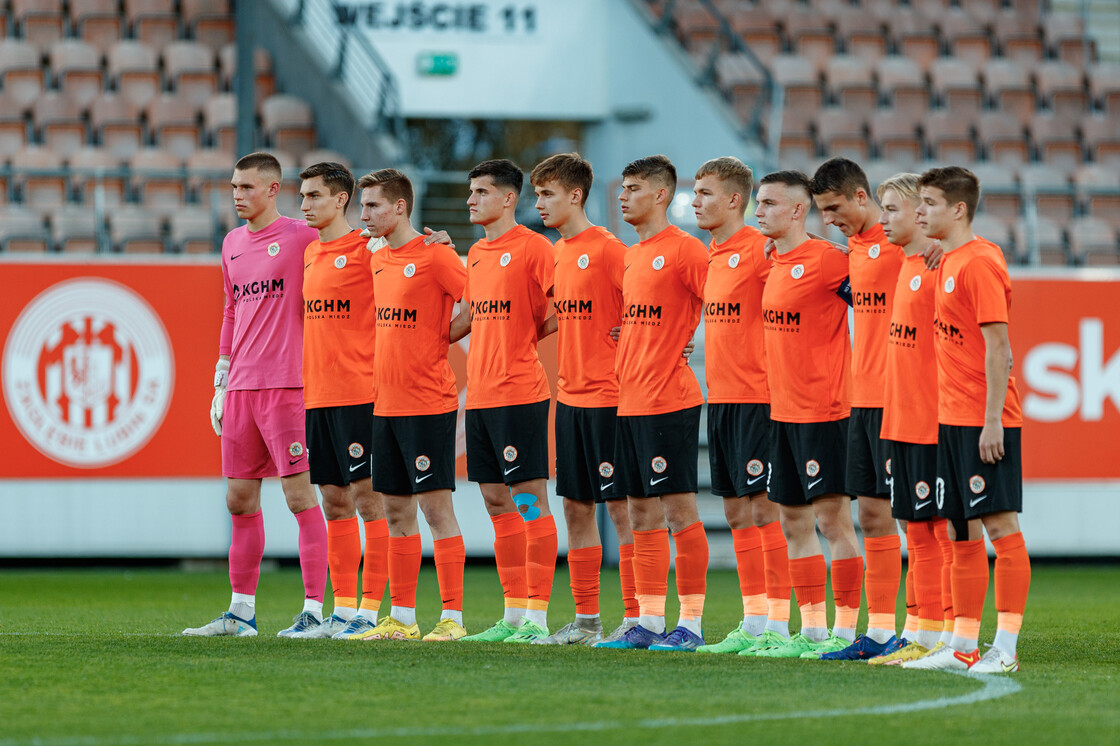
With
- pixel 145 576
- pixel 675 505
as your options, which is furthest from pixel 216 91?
pixel 675 505

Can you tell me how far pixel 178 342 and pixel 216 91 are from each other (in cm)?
480

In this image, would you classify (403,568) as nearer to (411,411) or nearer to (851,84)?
(411,411)

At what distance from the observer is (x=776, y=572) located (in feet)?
23.8

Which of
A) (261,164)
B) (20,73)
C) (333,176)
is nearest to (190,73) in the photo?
(20,73)

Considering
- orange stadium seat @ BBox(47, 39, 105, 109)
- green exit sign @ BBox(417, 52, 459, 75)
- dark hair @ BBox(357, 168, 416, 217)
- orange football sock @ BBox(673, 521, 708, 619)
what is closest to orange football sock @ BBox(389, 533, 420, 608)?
orange football sock @ BBox(673, 521, 708, 619)

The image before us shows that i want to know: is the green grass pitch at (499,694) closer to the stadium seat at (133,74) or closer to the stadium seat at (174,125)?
the stadium seat at (174,125)

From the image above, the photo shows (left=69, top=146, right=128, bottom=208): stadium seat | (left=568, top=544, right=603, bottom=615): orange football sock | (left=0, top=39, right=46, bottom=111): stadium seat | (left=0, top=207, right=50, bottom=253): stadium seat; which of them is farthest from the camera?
(left=0, top=39, right=46, bottom=111): stadium seat

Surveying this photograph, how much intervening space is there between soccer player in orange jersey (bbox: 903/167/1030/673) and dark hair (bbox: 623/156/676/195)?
1.44 meters

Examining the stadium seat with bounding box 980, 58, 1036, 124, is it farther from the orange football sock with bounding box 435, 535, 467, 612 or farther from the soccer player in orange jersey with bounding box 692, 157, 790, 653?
the orange football sock with bounding box 435, 535, 467, 612

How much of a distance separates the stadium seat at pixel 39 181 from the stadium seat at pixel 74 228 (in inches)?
9.1

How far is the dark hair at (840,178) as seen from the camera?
23.1 feet

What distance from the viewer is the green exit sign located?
1772cm

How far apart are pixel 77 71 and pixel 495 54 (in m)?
4.71

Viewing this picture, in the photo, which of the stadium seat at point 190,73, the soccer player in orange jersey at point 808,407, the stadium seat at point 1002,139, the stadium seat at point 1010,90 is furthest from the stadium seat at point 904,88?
the soccer player in orange jersey at point 808,407
